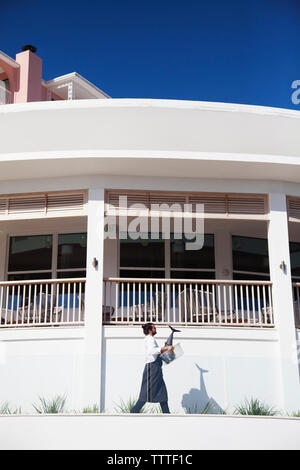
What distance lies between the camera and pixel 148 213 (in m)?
11.8

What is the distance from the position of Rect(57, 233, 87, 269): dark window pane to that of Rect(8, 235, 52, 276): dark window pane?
0.30 metres

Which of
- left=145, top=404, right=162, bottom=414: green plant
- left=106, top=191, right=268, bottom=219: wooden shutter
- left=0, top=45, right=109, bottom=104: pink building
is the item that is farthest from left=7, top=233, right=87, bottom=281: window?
left=0, top=45, right=109, bottom=104: pink building

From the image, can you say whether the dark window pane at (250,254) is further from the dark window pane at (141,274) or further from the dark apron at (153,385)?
the dark apron at (153,385)

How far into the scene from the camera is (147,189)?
39.2 ft

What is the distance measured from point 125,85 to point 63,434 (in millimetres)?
15301

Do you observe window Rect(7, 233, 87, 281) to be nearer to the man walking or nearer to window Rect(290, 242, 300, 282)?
the man walking

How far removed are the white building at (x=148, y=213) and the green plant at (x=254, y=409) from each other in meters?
0.11

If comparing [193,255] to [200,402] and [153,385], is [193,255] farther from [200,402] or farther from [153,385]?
[153,385]

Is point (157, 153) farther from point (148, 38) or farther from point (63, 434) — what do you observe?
point (148, 38)

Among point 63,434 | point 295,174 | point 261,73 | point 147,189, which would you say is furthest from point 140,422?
point 261,73

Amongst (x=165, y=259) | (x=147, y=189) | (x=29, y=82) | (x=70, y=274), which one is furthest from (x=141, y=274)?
(x=29, y=82)

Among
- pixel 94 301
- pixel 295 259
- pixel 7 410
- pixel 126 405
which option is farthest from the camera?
pixel 295 259

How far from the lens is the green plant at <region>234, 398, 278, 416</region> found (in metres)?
10.8

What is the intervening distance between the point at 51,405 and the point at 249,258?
6.53 meters
